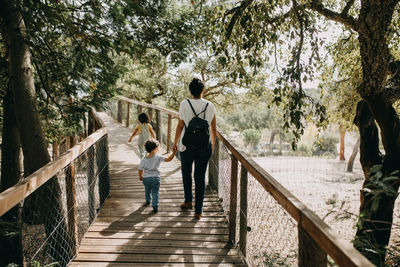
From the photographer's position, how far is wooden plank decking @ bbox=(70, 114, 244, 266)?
2.89 metres

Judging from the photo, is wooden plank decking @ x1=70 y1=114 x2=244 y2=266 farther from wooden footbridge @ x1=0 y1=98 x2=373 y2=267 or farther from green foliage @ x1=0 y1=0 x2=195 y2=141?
green foliage @ x1=0 y1=0 x2=195 y2=141

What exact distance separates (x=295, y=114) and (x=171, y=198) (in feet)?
7.63

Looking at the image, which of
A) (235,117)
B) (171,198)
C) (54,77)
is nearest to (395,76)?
(171,198)

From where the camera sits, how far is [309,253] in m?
1.58

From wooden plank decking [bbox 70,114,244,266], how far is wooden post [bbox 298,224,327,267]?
1.36 m

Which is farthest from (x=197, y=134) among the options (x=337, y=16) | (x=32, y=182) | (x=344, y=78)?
(x=344, y=78)

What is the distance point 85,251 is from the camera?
3010 millimetres

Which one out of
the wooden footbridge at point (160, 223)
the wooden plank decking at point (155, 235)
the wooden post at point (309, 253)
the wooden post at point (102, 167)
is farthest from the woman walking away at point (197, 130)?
the wooden post at point (309, 253)

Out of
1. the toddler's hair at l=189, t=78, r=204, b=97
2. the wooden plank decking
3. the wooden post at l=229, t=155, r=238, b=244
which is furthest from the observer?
the toddler's hair at l=189, t=78, r=204, b=97

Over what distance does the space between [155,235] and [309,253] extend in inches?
86.7

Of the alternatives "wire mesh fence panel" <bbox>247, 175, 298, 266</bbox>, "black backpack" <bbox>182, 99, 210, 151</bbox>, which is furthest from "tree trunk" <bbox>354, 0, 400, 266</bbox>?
"black backpack" <bbox>182, 99, 210, 151</bbox>

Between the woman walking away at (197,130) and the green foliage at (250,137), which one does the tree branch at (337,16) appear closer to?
the woman walking away at (197,130)

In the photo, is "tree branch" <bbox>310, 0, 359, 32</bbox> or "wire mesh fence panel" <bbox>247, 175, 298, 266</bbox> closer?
"wire mesh fence panel" <bbox>247, 175, 298, 266</bbox>

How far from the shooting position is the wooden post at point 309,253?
1508 millimetres
